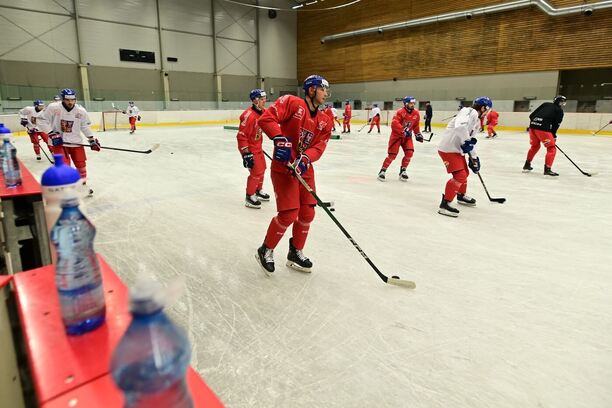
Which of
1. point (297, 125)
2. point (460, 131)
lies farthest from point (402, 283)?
point (460, 131)

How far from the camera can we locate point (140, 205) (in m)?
4.95

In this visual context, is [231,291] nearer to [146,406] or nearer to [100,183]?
[146,406]

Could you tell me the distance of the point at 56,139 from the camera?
A: 495cm

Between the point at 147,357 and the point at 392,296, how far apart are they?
226 cm

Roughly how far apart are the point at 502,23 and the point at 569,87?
14.4ft

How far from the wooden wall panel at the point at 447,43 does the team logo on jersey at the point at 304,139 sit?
739 inches

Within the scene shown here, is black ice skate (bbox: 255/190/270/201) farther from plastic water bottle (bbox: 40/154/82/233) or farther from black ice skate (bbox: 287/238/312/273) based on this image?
plastic water bottle (bbox: 40/154/82/233)

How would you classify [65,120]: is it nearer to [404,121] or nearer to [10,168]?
[10,168]

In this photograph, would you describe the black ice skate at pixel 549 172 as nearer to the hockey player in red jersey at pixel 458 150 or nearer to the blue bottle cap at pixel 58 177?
the hockey player in red jersey at pixel 458 150

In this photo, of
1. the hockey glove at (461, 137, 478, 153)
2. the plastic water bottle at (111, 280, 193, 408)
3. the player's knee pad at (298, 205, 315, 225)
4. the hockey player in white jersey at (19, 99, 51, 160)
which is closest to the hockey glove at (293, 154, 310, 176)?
the player's knee pad at (298, 205, 315, 225)

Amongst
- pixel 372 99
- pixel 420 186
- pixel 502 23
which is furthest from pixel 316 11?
pixel 420 186

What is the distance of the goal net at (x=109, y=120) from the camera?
17.0 m

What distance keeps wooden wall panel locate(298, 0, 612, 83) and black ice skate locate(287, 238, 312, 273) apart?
19.0m

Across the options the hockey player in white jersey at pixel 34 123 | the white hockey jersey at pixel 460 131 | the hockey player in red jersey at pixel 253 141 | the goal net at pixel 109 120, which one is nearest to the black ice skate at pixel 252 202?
the hockey player in red jersey at pixel 253 141
